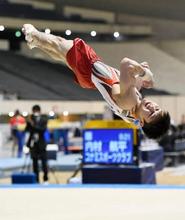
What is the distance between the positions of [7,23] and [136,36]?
172 inches

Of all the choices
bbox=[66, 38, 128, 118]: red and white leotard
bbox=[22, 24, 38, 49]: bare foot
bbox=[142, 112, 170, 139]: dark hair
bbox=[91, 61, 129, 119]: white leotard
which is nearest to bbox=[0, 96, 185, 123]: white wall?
bbox=[22, 24, 38, 49]: bare foot

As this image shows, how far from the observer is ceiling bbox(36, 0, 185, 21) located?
15875 mm

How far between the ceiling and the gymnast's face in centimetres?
1226

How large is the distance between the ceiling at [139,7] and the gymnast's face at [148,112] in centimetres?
1226

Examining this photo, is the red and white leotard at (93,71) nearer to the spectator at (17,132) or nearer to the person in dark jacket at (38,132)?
the person in dark jacket at (38,132)

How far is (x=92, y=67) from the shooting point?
3.68 meters

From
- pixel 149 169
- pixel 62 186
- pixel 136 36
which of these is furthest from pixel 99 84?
pixel 136 36

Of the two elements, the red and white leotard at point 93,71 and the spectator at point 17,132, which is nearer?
the red and white leotard at point 93,71

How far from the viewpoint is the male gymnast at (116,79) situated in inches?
132

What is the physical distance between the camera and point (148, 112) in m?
3.41
